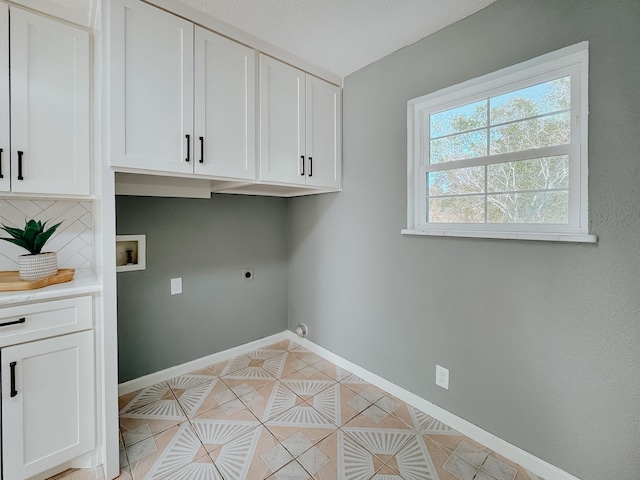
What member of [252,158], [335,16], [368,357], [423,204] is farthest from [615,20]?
[368,357]

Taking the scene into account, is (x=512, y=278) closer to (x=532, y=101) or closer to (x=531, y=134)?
(x=531, y=134)

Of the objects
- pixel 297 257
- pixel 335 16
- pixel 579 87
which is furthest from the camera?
pixel 297 257

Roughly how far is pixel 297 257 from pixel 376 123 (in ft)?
4.64

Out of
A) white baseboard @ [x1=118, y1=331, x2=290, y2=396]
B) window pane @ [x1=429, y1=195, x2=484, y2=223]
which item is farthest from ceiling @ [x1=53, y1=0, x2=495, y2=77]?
white baseboard @ [x1=118, y1=331, x2=290, y2=396]

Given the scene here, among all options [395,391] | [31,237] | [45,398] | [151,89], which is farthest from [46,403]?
[395,391]

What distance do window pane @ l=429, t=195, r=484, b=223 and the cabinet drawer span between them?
1.95 metres

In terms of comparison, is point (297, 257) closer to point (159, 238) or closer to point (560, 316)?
point (159, 238)

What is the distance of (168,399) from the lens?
2.07 metres

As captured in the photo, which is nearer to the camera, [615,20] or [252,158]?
[615,20]

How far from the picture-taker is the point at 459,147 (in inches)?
70.9

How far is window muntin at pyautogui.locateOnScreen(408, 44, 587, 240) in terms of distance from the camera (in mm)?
1388

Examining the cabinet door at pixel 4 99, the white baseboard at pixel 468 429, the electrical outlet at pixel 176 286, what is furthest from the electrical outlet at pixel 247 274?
the cabinet door at pixel 4 99

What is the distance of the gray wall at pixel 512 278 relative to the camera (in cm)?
123

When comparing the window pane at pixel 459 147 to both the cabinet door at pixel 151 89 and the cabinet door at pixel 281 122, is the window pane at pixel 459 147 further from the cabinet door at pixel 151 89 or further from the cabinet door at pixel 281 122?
the cabinet door at pixel 151 89
